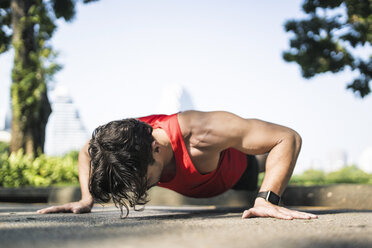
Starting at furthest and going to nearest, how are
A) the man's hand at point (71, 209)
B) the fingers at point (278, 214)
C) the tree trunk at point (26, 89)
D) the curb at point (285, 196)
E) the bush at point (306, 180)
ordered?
the tree trunk at point (26, 89)
the bush at point (306, 180)
the curb at point (285, 196)
the man's hand at point (71, 209)
the fingers at point (278, 214)

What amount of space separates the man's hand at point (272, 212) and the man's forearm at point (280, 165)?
0.11 m

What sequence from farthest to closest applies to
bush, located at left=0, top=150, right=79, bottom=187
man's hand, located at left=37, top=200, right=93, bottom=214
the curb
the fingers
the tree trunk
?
the tree trunk
bush, located at left=0, top=150, right=79, bottom=187
the curb
man's hand, located at left=37, top=200, right=93, bottom=214
the fingers

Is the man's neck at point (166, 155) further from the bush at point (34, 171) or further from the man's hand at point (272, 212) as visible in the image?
the bush at point (34, 171)

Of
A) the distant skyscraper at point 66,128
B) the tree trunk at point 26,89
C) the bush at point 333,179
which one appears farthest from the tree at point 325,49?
the distant skyscraper at point 66,128

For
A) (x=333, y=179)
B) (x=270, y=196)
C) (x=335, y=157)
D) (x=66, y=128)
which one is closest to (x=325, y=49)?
(x=333, y=179)

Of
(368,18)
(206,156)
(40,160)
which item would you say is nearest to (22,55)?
(40,160)

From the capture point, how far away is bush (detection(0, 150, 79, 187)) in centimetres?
679

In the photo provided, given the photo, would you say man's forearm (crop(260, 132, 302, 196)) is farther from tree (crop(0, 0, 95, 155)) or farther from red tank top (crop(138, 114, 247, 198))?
tree (crop(0, 0, 95, 155))

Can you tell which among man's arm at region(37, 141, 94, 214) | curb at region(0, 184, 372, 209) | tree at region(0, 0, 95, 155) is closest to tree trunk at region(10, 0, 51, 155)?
tree at region(0, 0, 95, 155)

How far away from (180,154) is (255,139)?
16.8 inches

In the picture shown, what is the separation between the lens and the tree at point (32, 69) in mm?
7699

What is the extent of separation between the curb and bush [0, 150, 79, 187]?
5.91 feet

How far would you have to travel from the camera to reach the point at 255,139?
7.38 feet

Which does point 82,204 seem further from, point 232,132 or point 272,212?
point 272,212
